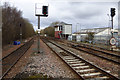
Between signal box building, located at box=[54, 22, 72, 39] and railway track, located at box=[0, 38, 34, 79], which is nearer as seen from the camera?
railway track, located at box=[0, 38, 34, 79]

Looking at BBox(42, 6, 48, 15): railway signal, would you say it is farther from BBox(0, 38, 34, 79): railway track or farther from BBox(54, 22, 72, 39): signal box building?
BBox(54, 22, 72, 39): signal box building

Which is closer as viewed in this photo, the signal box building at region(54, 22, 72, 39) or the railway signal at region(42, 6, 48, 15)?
the railway signal at region(42, 6, 48, 15)

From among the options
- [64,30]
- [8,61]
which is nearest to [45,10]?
[8,61]

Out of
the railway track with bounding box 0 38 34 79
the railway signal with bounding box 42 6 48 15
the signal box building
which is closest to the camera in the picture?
the railway track with bounding box 0 38 34 79

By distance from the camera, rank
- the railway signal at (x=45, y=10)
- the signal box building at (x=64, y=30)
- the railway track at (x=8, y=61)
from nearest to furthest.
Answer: the railway track at (x=8, y=61), the railway signal at (x=45, y=10), the signal box building at (x=64, y=30)

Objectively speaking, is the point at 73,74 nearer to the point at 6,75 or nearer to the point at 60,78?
the point at 60,78

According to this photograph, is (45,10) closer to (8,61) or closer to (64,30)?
(8,61)

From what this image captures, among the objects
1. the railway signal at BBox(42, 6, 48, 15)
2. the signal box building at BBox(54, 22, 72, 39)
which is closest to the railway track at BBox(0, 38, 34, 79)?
the railway signal at BBox(42, 6, 48, 15)

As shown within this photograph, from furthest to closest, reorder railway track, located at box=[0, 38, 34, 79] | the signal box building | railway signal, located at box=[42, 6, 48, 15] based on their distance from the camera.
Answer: the signal box building
railway signal, located at box=[42, 6, 48, 15]
railway track, located at box=[0, 38, 34, 79]

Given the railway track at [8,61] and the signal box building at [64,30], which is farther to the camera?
the signal box building at [64,30]

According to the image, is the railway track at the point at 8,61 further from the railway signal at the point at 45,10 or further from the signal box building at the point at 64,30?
the signal box building at the point at 64,30

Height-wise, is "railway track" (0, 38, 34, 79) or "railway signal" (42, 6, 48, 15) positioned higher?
"railway signal" (42, 6, 48, 15)

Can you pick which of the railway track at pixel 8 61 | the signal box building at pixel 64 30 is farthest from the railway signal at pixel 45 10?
the signal box building at pixel 64 30

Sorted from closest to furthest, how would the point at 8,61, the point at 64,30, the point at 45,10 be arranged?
1. the point at 8,61
2. the point at 45,10
3. the point at 64,30
